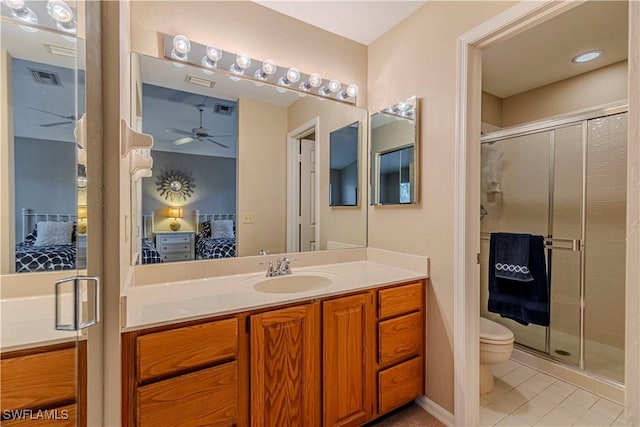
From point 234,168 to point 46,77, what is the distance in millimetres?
1015

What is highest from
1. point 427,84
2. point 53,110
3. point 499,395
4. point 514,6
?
point 514,6

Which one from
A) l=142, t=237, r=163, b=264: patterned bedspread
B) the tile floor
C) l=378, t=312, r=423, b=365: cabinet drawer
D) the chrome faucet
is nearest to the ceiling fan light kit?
l=142, t=237, r=163, b=264: patterned bedspread

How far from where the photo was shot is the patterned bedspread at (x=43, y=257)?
0.74 meters

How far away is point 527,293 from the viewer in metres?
2.19

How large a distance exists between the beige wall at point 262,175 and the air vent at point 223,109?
69mm

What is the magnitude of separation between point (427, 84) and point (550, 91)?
5.95 feet

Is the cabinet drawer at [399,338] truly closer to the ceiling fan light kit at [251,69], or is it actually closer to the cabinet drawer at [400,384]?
the cabinet drawer at [400,384]

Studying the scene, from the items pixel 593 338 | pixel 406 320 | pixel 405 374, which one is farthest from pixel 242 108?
pixel 593 338

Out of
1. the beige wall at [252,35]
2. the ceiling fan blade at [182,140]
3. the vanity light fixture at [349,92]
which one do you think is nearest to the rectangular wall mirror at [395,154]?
the vanity light fixture at [349,92]

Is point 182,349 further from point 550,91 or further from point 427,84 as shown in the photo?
point 550,91

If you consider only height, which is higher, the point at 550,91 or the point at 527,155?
the point at 550,91

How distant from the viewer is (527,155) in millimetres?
2627

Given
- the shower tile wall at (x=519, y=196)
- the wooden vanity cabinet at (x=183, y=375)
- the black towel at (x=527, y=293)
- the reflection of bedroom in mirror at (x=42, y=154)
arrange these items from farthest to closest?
the shower tile wall at (x=519, y=196) < the black towel at (x=527, y=293) < the wooden vanity cabinet at (x=183, y=375) < the reflection of bedroom in mirror at (x=42, y=154)

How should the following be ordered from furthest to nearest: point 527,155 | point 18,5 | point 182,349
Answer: point 527,155 < point 182,349 < point 18,5
